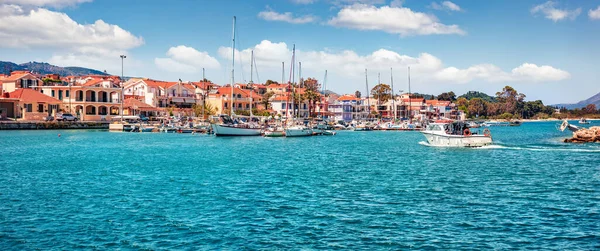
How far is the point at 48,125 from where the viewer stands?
89938 mm

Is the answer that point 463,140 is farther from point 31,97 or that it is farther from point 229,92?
point 31,97

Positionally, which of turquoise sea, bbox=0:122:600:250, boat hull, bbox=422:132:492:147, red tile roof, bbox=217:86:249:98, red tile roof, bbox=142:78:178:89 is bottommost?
turquoise sea, bbox=0:122:600:250

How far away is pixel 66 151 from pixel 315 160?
25.3 metres

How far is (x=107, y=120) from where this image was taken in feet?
340

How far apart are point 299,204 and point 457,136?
3376cm

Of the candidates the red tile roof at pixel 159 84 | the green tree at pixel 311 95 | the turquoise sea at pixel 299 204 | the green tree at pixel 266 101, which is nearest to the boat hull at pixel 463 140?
the turquoise sea at pixel 299 204

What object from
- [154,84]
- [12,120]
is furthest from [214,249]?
[154,84]

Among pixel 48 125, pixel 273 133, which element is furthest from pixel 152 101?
pixel 273 133

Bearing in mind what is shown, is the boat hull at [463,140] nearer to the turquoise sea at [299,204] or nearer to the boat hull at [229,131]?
the turquoise sea at [299,204]

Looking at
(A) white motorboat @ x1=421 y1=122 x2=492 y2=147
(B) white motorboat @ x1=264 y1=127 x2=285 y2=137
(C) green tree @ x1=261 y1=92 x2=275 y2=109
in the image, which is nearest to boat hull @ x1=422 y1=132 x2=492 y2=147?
(A) white motorboat @ x1=421 y1=122 x2=492 y2=147

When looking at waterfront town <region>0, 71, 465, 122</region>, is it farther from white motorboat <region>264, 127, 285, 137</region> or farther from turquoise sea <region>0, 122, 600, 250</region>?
turquoise sea <region>0, 122, 600, 250</region>

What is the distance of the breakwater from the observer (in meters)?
84.9

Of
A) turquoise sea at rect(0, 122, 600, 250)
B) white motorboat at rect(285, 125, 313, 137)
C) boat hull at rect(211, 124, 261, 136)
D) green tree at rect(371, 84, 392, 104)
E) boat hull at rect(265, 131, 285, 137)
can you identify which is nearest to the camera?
turquoise sea at rect(0, 122, 600, 250)

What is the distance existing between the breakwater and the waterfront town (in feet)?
16.4
